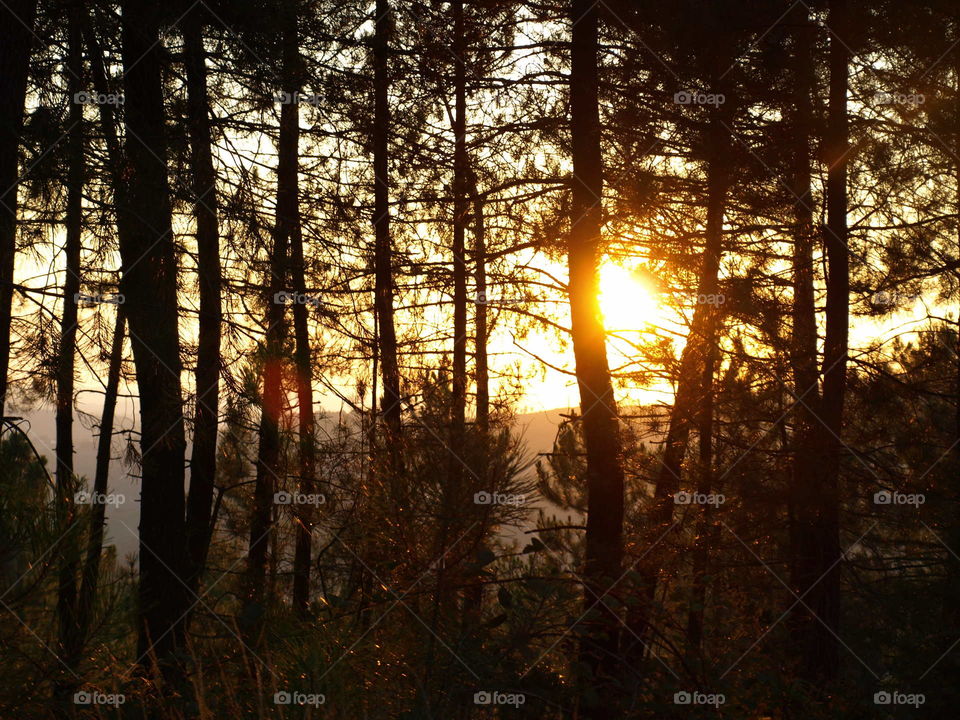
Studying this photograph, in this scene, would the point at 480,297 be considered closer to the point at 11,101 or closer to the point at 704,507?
the point at 704,507

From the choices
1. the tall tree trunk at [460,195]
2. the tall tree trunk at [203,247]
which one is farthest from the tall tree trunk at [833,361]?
the tall tree trunk at [203,247]

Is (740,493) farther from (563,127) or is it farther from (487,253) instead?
(563,127)

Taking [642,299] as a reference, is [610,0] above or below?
above

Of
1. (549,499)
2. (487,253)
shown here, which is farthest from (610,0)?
(549,499)

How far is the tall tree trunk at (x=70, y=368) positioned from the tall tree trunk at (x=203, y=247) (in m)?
0.81

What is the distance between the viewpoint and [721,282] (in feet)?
27.2

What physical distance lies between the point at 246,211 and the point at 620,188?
143 inches

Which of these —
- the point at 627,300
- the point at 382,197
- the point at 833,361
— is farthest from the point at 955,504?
the point at 382,197

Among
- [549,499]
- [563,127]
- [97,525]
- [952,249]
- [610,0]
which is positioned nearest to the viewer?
[97,525]

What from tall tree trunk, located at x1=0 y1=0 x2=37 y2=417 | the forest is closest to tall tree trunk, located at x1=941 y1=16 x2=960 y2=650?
the forest

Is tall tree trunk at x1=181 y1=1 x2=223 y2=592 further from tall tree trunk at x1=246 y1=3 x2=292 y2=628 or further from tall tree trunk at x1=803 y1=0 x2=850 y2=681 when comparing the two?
tall tree trunk at x1=803 y1=0 x2=850 y2=681

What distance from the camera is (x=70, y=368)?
588 centimetres

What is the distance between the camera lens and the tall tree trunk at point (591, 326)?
6.38 metres

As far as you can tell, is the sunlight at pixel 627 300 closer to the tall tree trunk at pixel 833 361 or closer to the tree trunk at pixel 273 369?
→ the tall tree trunk at pixel 833 361
